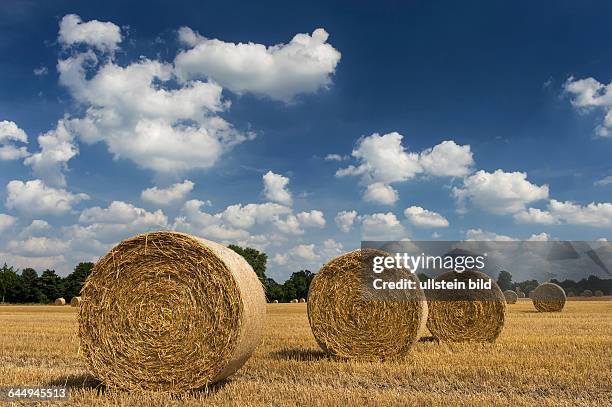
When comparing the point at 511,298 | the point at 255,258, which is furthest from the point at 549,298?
the point at 255,258

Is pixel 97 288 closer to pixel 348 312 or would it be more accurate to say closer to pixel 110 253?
pixel 110 253

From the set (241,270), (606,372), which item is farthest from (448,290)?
(241,270)

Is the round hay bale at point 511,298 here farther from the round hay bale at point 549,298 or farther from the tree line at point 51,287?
the tree line at point 51,287

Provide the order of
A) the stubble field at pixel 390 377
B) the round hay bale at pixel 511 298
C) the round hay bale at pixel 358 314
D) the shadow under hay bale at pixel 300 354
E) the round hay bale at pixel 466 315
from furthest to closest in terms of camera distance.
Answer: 1. the round hay bale at pixel 511 298
2. the round hay bale at pixel 466 315
3. the round hay bale at pixel 358 314
4. the shadow under hay bale at pixel 300 354
5. the stubble field at pixel 390 377

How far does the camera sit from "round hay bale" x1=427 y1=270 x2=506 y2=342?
12.8 metres

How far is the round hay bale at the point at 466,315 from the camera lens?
505 inches

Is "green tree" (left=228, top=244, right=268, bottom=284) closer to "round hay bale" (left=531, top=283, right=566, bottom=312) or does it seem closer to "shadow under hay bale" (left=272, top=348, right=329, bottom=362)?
"round hay bale" (left=531, top=283, right=566, bottom=312)

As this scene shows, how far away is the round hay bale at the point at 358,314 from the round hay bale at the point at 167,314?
2581 millimetres

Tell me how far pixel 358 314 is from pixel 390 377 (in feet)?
7.15

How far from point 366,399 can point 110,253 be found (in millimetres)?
3775

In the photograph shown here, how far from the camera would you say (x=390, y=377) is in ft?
26.3

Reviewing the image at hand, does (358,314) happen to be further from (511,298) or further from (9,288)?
(9,288)

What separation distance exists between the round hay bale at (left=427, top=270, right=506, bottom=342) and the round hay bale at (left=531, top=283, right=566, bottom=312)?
1383 centimetres

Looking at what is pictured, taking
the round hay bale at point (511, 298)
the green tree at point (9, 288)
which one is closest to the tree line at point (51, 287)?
the green tree at point (9, 288)
